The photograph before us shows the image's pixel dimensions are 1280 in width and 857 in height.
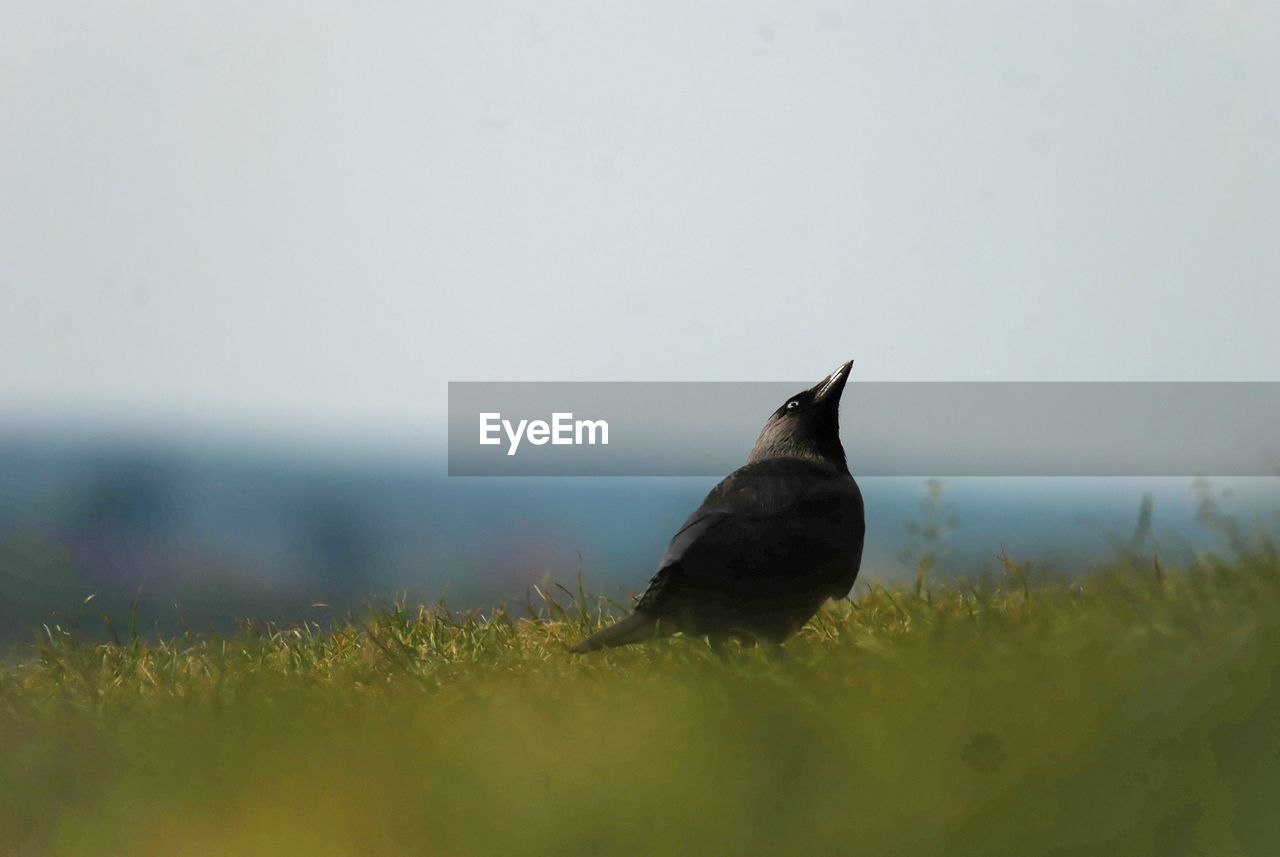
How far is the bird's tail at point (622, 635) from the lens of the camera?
3.95m

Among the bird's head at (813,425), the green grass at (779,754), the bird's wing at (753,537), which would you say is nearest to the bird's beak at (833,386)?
the bird's head at (813,425)

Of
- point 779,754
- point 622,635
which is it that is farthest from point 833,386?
point 779,754

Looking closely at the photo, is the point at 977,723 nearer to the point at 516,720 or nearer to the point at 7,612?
the point at 516,720

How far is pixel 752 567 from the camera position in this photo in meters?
3.97

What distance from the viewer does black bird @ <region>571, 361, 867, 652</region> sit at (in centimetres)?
396

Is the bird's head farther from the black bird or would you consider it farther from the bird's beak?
the black bird

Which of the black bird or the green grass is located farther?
the black bird

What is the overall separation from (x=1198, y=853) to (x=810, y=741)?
750 mm

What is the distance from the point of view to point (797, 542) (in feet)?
13.2

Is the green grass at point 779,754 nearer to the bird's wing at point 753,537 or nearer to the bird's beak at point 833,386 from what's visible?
the bird's wing at point 753,537

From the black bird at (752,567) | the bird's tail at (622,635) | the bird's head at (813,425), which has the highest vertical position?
the bird's head at (813,425)

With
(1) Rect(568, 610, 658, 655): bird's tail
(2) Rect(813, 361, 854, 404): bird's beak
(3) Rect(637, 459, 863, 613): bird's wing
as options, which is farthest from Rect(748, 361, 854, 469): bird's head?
(1) Rect(568, 610, 658, 655): bird's tail

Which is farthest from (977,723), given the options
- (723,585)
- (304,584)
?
(304,584)

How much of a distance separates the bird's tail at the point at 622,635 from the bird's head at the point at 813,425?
0.96m
